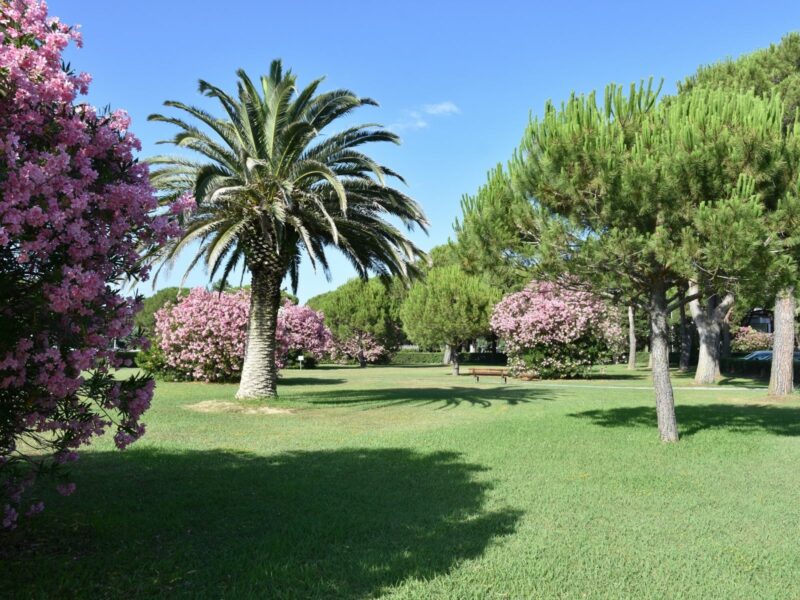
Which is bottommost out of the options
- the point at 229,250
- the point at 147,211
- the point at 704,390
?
the point at 704,390

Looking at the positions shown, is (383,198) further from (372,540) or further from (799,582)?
(799,582)

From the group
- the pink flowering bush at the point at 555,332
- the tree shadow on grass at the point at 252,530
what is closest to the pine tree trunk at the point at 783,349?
the pink flowering bush at the point at 555,332

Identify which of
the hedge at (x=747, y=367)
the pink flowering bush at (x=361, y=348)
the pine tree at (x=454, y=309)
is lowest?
the hedge at (x=747, y=367)

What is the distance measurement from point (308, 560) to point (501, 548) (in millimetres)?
1533

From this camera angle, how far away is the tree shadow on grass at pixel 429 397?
56.3 ft

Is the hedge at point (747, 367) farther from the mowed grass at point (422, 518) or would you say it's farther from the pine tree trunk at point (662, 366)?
the mowed grass at point (422, 518)

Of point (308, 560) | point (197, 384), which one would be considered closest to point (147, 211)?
point (308, 560)

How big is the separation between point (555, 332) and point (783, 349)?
10418mm

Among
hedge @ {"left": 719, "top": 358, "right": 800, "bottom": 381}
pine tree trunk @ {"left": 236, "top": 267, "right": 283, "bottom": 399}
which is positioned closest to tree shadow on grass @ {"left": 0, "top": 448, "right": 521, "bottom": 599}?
pine tree trunk @ {"left": 236, "top": 267, "right": 283, "bottom": 399}

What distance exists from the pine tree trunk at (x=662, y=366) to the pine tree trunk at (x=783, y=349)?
986 centimetres

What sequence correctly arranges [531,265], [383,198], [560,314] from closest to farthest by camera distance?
[531,265]
[383,198]
[560,314]

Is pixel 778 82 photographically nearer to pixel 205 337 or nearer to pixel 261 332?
pixel 261 332

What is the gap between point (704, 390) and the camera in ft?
72.6

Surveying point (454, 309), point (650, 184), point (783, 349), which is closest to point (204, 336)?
point (454, 309)
